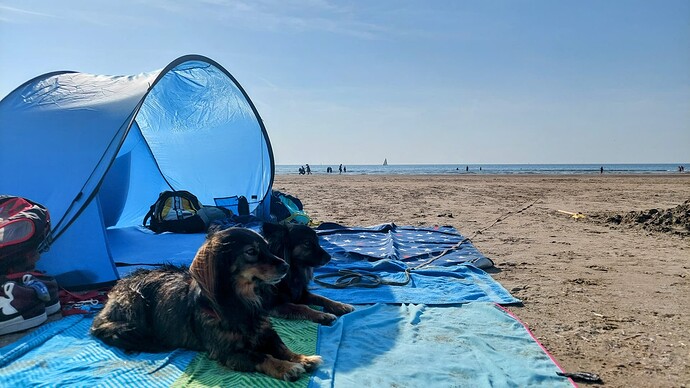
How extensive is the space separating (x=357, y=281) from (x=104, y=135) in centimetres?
346

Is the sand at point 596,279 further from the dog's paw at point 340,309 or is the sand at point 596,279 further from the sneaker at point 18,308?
the dog's paw at point 340,309

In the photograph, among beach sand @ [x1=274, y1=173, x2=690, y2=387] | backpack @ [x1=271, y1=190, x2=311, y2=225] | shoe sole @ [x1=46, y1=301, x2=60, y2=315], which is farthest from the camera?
backpack @ [x1=271, y1=190, x2=311, y2=225]

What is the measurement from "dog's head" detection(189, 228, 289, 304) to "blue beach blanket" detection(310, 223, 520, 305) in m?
1.81

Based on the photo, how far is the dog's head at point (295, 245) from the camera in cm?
453

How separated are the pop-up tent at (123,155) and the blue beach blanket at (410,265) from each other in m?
2.20

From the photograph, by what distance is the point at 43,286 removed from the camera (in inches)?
160

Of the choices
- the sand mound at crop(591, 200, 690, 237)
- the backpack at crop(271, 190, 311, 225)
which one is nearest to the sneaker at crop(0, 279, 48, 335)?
the backpack at crop(271, 190, 311, 225)

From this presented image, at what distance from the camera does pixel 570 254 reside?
7117 mm

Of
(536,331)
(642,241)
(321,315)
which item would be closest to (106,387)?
(321,315)

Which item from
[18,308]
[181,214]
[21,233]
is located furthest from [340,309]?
[181,214]

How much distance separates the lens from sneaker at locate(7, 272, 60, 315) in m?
3.99

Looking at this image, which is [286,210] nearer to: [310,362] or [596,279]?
[596,279]

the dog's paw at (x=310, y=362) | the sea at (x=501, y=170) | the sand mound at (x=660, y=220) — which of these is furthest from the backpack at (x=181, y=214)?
the sea at (x=501, y=170)

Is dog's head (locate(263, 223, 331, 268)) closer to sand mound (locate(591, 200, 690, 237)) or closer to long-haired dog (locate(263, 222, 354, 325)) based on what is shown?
long-haired dog (locate(263, 222, 354, 325))
